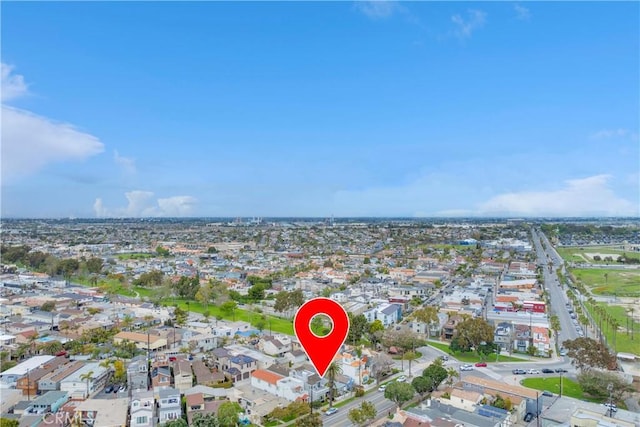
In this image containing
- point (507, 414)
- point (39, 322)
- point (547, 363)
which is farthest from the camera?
point (39, 322)

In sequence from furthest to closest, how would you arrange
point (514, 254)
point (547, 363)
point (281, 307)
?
point (514, 254) < point (281, 307) < point (547, 363)

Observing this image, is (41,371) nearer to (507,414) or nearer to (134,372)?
(134,372)

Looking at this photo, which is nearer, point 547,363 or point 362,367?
point 362,367

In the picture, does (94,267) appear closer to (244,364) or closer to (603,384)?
(244,364)

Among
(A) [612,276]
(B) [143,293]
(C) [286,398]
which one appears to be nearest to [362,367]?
(C) [286,398]

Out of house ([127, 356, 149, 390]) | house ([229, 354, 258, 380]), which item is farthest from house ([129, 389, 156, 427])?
house ([229, 354, 258, 380])

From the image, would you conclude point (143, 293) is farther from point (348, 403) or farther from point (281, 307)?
point (348, 403)
